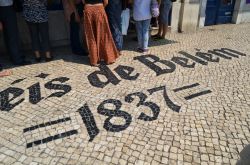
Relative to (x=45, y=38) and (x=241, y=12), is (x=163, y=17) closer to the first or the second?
(x=45, y=38)

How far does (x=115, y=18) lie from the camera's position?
5.19m

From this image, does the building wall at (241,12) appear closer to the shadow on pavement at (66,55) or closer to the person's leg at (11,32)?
the shadow on pavement at (66,55)

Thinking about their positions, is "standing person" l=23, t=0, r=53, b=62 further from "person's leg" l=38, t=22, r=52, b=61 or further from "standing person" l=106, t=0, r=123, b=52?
"standing person" l=106, t=0, r=123, b=52

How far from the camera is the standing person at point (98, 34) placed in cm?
478

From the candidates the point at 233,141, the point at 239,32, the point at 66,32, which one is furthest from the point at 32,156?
the point at 239,32

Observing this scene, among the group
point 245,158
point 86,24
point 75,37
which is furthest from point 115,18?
point 245,158

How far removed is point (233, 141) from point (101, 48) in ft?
9.98

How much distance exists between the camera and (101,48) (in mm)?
5195

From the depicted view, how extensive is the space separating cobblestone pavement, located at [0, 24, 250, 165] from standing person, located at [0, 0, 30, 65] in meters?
0.28

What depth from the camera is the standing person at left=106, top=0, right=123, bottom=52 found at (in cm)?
507

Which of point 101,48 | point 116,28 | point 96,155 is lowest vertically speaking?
point 96,155

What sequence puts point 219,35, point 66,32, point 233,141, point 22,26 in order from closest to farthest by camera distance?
point 233,141, point 22,26, point 66,32, point 219,35

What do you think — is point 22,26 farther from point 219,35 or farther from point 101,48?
point 219,35

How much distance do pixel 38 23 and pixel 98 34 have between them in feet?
3.76
